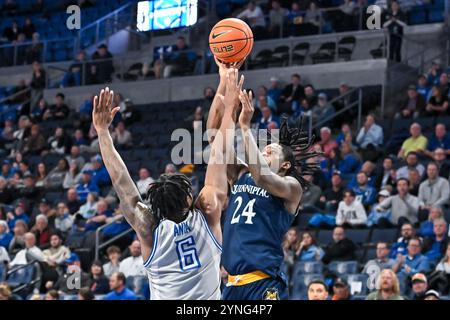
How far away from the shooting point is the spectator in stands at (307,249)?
13.3 metres

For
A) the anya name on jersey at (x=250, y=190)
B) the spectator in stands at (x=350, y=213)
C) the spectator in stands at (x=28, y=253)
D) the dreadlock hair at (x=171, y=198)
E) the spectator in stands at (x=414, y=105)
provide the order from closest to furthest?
the dreadlock hair at (x=171, y=198), the anya name on jersey at (x=250, y=190), the spectator in stands at (x=350, y=213), the spectator in stands at (x=28, y=253), the spectator in stands at (x=414, y=105)

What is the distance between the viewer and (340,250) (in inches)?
526

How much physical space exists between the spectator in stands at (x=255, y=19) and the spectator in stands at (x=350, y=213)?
23.0 feet

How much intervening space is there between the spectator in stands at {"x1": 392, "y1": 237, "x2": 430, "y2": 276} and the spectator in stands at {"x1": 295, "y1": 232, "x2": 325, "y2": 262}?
1276 millimetres

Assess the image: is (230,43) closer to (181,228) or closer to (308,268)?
(181,228)

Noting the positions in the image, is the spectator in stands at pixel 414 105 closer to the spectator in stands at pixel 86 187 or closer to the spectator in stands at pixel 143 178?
the spectator in stands at pixel 143 178

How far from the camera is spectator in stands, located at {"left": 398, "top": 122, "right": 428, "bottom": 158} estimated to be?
49.3ft

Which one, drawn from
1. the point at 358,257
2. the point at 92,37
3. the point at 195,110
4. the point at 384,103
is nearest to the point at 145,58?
the point at 92,37

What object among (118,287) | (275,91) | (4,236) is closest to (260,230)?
(118,287)

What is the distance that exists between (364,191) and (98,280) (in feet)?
13.0

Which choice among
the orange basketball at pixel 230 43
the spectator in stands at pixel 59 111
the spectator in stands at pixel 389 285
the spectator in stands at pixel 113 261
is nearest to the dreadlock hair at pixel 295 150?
the orange basketball at pixel 230 43

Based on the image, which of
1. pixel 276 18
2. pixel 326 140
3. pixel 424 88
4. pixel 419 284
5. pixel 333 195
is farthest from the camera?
pixel 276 18

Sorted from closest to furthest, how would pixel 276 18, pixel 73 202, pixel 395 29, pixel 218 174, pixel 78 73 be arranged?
pixel 218 174 → pixel 73 202 → pixel 395 29 → pixel 276 18 → pixel 78 73

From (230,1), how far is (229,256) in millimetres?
15194
